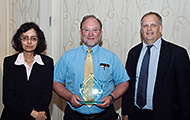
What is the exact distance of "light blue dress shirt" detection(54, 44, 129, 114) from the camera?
2.17m

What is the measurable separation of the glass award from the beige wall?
1.02m

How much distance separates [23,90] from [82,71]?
2.02 ft

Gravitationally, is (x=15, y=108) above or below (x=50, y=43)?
below

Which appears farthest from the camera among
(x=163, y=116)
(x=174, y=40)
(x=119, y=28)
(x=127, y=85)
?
(x=119, y=28)

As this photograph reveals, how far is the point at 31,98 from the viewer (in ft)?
6.61

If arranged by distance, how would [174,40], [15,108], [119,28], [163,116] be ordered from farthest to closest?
[119,28] < [174,40] < [163,116] < [15,108]

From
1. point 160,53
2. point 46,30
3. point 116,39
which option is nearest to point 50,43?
point 46,30

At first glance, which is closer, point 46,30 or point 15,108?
point 15,108

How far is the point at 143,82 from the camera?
2.20 meters

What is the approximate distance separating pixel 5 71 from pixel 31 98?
0.37m

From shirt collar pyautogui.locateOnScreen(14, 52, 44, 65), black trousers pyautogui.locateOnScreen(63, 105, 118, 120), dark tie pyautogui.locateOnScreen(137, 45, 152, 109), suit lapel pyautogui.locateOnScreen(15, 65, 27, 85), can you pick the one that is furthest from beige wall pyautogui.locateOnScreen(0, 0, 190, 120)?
suit lapel pyautogui.locateOnScreen(15, 65, 27, 85)

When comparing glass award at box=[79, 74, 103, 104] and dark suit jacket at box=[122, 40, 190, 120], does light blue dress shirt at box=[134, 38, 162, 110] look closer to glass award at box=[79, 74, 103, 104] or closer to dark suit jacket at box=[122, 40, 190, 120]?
dark suit jacket at box=[122, 40, 190, 120]

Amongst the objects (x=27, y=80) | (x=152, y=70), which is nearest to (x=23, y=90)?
(x=27, y=80)

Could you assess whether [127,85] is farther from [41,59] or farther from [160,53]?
[41,59]
